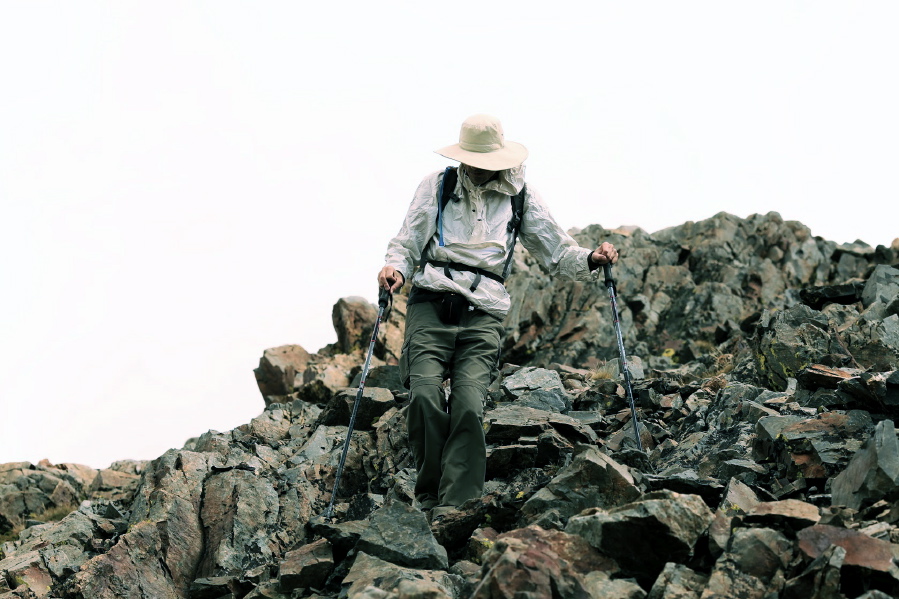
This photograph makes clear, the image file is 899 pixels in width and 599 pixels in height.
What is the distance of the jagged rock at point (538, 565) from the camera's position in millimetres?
6293

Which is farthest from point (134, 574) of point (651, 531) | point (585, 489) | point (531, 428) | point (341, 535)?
point (651, 531)

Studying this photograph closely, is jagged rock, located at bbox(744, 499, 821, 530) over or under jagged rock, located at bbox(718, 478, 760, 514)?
over

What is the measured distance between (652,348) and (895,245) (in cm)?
1485

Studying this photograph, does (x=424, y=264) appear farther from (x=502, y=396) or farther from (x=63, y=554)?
(x=63, y=554)

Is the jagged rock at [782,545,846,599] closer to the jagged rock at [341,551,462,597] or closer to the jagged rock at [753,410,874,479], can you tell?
the jagged rock at [341,551,462,597]

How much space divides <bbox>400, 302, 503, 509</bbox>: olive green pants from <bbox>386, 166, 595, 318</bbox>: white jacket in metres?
0.33

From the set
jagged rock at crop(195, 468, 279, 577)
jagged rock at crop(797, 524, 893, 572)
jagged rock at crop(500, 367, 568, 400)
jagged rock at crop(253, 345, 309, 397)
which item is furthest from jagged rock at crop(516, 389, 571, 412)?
jagged rock at crop(253, 345, 309, 397)

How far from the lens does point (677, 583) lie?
6605 millimetres

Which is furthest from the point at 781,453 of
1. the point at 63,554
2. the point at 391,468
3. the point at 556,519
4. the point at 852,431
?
the point at 63,554

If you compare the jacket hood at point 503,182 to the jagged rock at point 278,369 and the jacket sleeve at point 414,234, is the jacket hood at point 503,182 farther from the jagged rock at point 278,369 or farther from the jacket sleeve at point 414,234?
the jagged rock at point 278,369

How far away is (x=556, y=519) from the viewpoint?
802 centimetres

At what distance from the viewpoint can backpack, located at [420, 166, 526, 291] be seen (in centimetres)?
1052

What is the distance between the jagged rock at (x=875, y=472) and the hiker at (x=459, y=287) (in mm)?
3811

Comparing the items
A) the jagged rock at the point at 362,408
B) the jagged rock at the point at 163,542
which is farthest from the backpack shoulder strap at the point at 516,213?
the jagged rock at the point at 163,542
